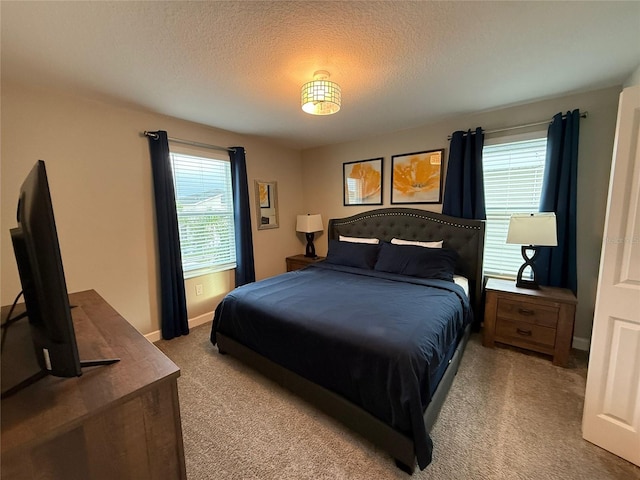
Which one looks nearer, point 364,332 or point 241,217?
point 364,332

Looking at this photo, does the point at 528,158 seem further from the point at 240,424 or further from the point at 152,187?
the point at 152,187

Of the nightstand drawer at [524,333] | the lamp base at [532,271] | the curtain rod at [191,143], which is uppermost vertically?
the curtain rod at [191,143]

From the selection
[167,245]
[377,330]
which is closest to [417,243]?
[377,330]

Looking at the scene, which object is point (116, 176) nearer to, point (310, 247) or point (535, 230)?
point (310, 247)

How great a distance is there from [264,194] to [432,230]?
2.30m

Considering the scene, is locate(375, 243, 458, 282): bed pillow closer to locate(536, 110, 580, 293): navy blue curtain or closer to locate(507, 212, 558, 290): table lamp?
locate(507, 212, 558, 290): table lamp

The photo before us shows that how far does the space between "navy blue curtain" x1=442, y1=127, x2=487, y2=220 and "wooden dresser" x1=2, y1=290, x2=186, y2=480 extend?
3.01 metres

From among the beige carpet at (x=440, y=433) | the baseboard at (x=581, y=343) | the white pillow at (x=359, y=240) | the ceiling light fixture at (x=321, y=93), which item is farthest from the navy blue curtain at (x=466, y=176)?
the ceiling light fixture at (x=321, y=93)

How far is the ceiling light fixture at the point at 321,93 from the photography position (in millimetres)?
1798

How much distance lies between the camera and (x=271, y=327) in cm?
197

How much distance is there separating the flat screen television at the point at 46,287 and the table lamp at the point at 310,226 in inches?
128

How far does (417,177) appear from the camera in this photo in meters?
3.29

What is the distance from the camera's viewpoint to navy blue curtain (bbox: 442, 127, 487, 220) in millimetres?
2811

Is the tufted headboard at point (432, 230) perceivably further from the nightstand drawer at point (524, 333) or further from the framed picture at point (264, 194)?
the framed picture at point (264, 194)
